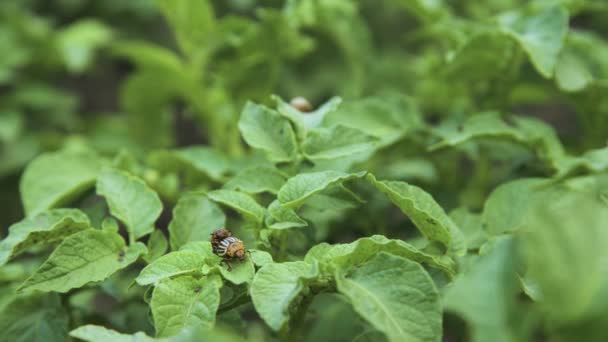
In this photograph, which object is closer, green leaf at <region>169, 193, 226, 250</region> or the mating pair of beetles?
the mating pair of beetles

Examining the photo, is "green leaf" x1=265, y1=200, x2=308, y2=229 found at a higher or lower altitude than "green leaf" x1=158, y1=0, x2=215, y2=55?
lower

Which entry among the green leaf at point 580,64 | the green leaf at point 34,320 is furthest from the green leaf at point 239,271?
the green leaf at point 580,64

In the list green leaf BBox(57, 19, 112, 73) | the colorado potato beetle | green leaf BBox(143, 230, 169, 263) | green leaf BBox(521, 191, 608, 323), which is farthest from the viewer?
green leaf BBox(57, 19, 112, 73)

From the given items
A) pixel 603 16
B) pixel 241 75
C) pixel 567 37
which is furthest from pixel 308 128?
pixel 603 16

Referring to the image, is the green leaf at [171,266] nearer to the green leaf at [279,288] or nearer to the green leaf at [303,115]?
the green leaf at [279,288]

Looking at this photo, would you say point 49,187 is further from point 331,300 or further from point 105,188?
point 331,300

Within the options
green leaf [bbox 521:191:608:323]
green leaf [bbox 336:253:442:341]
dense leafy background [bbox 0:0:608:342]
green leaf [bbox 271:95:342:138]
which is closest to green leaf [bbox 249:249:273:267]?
dense leafy background [bbox 0:0:608:342]

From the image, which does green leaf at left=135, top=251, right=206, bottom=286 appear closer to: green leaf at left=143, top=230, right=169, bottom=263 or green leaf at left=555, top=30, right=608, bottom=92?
green leaf at left=143, top=230, right=169, bottom=263
